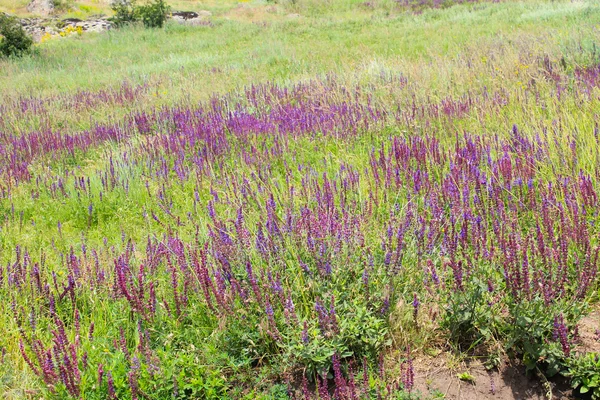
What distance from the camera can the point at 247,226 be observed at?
3.44 m

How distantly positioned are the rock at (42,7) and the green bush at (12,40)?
664 inches

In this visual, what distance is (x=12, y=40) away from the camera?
75.2 ft

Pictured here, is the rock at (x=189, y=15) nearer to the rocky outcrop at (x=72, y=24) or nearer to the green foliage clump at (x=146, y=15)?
the rocky outcrop at (x=72, y=24)

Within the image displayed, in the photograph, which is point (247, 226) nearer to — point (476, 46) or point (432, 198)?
point (432, 198)

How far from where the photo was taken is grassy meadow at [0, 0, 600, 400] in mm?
2287

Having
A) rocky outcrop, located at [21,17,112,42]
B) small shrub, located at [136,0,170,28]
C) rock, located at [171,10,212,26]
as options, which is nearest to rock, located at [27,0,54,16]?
rocky outcrop, located at [21,17,112,42]

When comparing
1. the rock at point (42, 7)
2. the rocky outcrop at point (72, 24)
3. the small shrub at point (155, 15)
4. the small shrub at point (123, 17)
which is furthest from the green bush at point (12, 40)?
the rock at point (42, 7)

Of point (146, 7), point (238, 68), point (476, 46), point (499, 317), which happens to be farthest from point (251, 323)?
point (146, 7)

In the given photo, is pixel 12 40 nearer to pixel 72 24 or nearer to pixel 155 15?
pixel 155 15

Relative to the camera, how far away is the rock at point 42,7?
124 ft

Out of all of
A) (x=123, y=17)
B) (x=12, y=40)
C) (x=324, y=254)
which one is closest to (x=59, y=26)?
(x=123, y=17)

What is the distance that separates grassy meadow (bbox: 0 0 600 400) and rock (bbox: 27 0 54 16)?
3701 centimetres

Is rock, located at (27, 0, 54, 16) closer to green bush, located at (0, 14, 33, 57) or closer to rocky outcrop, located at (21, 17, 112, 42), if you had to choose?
rocky outcrop, located at (21, 17, 112, 42)

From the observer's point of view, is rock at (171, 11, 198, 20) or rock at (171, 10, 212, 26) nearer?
rock at (171, 10, 212, 26)
